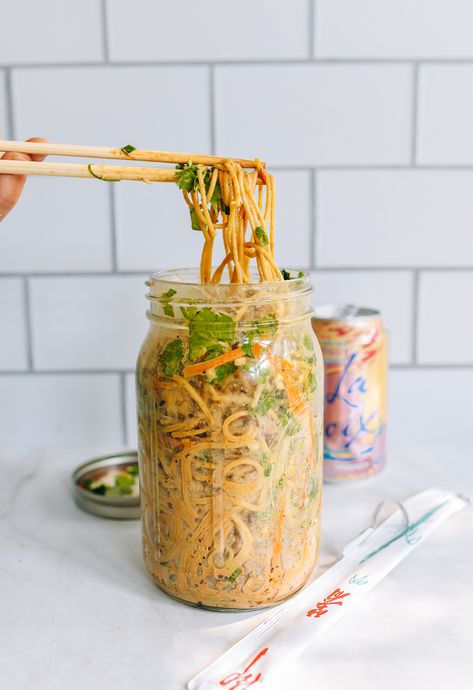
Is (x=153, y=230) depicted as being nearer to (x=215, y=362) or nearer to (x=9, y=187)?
(x=9, y=187)

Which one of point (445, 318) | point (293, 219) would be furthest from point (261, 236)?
point (445, 318)

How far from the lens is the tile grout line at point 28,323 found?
868 mm

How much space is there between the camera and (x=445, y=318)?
2.89 feet

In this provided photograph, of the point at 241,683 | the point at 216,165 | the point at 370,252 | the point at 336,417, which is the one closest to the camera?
the point at 241,683

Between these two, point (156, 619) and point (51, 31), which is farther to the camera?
point (51, 31)

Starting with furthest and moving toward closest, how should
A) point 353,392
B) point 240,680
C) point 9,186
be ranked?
point 353,392 < point 9,186 < point 240,680

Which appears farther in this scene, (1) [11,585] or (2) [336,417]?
(2) [336,417]

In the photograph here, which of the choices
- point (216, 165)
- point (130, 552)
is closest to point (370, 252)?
point (216, 165)

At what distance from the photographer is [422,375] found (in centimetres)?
90

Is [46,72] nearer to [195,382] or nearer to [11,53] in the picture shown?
[11,53]

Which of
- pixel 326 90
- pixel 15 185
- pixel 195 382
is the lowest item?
Answer: pixel 195 382

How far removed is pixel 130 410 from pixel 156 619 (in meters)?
0.40

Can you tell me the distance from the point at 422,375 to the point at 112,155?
0.53 meters

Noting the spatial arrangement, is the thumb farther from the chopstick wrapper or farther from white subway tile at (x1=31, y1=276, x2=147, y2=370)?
the chopstick wrapper
